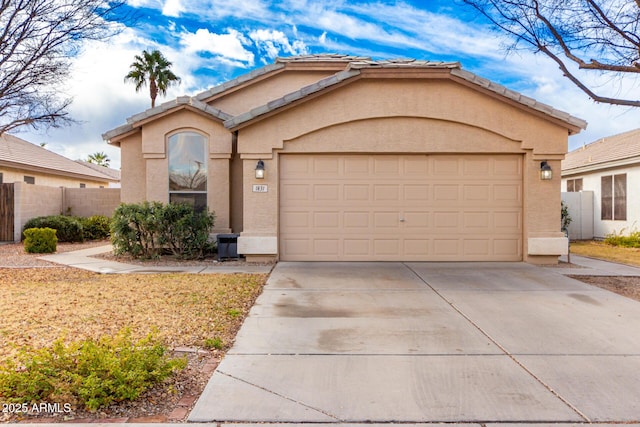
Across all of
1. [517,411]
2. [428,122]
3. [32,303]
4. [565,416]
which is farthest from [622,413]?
[428,122]

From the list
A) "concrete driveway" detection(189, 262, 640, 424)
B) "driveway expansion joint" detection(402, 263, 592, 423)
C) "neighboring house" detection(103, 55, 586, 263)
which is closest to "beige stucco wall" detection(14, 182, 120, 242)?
"neighboring house" detection(103, 55, 586, 263)

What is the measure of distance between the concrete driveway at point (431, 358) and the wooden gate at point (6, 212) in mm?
13105

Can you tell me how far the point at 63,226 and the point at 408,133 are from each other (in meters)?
12.9

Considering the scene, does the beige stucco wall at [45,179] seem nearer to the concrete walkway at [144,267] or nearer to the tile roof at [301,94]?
the concrete walkway at [144,267]

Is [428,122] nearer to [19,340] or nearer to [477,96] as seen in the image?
[477,96]

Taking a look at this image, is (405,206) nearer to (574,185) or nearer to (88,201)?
(574,185)

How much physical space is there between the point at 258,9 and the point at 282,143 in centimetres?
635

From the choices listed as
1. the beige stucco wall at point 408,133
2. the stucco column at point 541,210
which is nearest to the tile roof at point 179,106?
the beige stucco wall at point 408,133

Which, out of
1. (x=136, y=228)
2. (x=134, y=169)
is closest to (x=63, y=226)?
(x=134, y=169)

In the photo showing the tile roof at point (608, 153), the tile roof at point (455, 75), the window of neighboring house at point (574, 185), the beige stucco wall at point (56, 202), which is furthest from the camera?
the window of neighboring house at point (574, 185)

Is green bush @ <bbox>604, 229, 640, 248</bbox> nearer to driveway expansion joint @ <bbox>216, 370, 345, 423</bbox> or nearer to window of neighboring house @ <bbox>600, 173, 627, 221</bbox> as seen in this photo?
window of neighboring house @ <bbox>600, 173, 627, 221</bbox>

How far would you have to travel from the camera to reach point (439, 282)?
8508 millimetres

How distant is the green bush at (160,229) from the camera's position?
437 inches

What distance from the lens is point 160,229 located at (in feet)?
36.6
